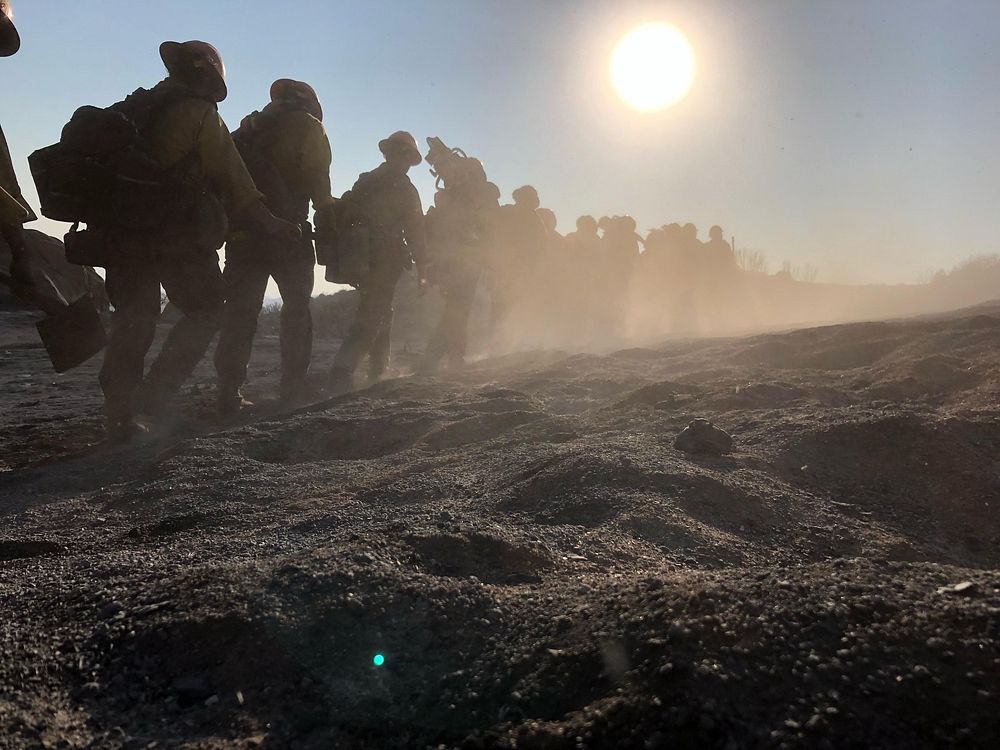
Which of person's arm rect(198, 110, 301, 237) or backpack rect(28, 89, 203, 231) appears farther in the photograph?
person's arm rect(198, 110, 301, 237)

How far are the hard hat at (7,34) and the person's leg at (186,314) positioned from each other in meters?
1.13

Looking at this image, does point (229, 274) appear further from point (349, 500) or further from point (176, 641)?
point (176, 641)

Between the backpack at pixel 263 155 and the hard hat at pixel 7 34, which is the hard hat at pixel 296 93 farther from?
the hard hat at pixel 7 34

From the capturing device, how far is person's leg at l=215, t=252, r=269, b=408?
444cm

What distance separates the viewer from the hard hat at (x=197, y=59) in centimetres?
354

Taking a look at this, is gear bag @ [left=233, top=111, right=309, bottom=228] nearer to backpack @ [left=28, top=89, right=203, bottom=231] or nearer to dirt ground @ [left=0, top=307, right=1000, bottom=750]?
backpack @ [left=28, top=89, right=203, bottom=231]

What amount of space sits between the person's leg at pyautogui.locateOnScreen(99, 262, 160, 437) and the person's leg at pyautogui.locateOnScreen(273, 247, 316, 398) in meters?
1.25

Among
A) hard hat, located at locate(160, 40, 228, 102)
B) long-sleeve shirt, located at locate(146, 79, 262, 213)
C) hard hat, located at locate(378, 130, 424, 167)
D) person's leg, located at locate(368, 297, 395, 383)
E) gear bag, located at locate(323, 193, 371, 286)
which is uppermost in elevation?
hard hat, located at locate(378, 130, 424, 167)

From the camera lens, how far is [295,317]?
16.3ft

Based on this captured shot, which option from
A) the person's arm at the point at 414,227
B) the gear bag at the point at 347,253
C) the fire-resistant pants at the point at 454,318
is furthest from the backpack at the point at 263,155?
the fire-resistant pants at the point at 454,318

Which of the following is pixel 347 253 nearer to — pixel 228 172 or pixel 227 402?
pixel 227 402

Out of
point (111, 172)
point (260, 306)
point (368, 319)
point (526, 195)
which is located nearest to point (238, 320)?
point (260, 306)

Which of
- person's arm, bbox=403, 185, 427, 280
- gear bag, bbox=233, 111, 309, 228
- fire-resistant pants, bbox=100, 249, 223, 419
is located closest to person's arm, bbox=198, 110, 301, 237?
fire-resistant pants, bbox=100, 249, 223, 419

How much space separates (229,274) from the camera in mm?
4578
